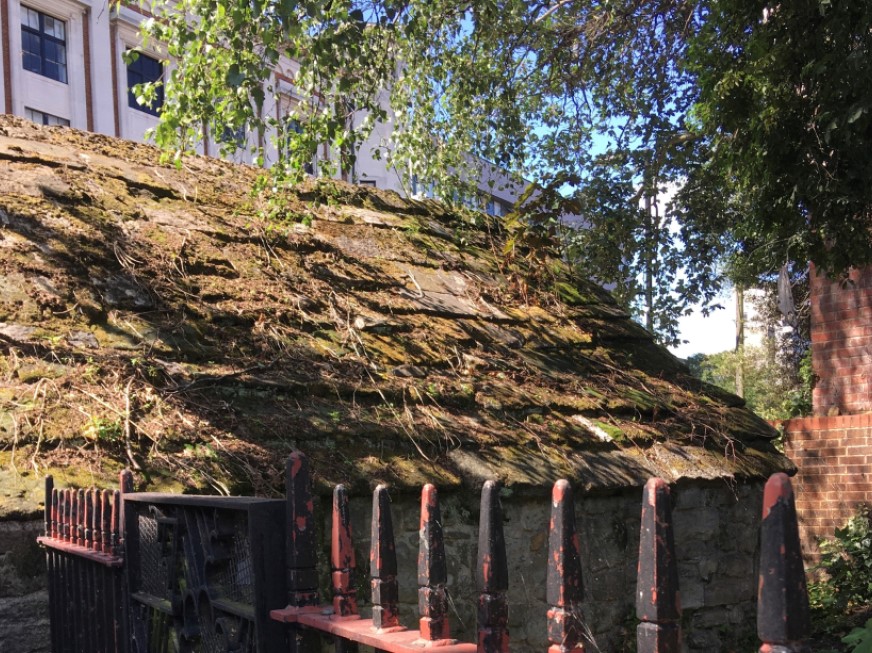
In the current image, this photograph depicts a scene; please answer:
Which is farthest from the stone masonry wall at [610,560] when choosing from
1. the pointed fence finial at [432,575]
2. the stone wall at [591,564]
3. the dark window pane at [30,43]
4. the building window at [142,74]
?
the building window at [142,74]

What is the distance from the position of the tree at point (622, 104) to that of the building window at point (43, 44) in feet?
52.2

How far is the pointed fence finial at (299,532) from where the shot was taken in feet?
5.74

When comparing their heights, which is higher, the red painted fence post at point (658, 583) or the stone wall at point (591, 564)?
the red painted fence post at point (658, 583)

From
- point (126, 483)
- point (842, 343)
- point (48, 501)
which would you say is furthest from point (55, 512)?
point (842, 343)

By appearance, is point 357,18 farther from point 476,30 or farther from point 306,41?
point 476,30

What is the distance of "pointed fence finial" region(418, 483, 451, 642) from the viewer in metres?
1.40

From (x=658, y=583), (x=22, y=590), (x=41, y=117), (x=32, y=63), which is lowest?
(x=22, y=590)

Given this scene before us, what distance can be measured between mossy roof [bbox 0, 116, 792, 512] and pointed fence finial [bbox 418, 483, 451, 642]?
216cm

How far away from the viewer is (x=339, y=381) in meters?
4.51

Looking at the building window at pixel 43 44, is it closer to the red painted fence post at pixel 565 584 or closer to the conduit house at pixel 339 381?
the conduit house at pixel 339 381

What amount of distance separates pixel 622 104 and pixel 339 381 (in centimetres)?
745

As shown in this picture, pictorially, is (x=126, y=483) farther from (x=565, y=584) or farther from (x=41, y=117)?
(x=41, y=117)

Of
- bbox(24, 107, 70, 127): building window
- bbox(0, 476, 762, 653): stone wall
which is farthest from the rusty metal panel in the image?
bbox(24, 107, 70, 127): building window

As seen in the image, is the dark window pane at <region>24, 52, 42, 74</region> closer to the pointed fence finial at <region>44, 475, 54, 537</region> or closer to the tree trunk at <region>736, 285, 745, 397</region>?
the tree trunk at <region>736, 285, 745, 397</region>
